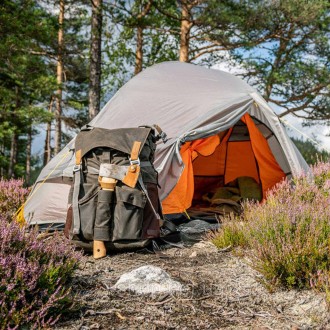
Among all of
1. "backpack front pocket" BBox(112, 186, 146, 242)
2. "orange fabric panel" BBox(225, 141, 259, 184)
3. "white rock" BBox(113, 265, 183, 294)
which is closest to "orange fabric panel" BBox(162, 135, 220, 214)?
"backpack front pocket" BBox(112, 186, 146, 242)

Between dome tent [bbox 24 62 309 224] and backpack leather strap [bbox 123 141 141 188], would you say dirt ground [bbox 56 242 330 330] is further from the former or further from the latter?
dome tent [bbox 24 62 309 224]

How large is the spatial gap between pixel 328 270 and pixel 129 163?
2.18 m

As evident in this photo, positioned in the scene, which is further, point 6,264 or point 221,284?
point 221,284

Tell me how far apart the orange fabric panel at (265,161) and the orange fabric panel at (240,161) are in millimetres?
388

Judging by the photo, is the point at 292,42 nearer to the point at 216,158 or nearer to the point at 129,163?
the point at 216,158

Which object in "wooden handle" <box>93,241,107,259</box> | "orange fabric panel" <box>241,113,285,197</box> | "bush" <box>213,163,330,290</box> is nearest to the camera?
"bush" <box>213,163,330,290</box>

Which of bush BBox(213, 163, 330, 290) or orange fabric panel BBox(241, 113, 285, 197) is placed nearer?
bush BBox(213, 163, 330, 290)

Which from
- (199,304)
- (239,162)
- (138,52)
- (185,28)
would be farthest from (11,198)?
(138,52)

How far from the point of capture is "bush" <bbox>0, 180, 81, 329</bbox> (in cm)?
262

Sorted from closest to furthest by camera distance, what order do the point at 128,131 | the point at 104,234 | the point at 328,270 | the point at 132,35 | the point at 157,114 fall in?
the point at 328,270
the point at 104,234
the point at 128,131
the point at 157,114
the point at 132,35

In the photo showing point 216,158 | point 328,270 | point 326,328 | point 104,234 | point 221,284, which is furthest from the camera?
point 216,158

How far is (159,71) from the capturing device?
7602 mm

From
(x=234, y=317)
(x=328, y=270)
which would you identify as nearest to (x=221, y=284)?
(x=234, y=317)

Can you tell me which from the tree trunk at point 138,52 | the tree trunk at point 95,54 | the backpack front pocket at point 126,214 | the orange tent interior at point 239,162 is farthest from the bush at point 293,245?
the tree trunk at point 138,52
